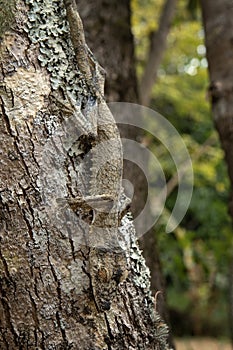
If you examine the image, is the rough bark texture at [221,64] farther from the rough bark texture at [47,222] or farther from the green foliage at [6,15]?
the green foliage at [6,15]

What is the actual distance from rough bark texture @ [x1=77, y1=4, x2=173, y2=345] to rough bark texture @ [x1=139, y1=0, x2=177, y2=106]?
42.2 inches

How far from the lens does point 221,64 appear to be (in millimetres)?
2799

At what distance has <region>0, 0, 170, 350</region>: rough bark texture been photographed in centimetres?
127

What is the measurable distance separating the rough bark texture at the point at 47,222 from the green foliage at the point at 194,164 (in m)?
3.23

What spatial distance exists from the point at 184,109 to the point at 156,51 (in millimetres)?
2356

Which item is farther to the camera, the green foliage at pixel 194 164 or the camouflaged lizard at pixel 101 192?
the green foliage at pixel 194 164

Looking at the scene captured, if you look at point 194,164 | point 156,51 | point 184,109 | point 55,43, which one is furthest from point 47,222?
point 184,109

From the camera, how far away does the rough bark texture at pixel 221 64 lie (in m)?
2.70

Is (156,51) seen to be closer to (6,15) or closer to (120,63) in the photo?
(120,63)

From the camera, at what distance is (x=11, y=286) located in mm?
1269

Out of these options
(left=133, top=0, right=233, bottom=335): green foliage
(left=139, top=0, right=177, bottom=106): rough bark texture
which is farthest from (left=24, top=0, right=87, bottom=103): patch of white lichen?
(left=133, top=0, right=233, bottom=335): green foliage

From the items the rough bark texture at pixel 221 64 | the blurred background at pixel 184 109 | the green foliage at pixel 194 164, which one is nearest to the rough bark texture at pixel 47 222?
the blurred background at pixel 184 109

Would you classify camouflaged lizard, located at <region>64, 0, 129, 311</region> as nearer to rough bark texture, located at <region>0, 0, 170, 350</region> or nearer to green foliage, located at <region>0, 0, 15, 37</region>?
rough bark texture, located at <region>0, 0, 170, 350</region>

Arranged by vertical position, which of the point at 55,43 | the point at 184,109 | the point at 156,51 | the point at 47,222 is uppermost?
the point at 184,109
